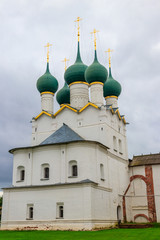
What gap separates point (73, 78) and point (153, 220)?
46.0 ft

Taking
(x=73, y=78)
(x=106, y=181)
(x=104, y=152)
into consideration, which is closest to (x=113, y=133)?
(x=104, y=152)

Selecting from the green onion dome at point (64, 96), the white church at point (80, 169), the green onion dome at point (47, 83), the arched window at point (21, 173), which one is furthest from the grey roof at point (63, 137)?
the green onion dome at point (64, 96)

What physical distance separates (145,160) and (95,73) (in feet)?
30.3

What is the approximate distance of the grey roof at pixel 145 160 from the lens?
84.7ft

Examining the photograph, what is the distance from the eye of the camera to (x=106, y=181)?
21.2m

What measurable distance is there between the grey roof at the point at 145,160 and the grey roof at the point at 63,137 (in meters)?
A: 7.21

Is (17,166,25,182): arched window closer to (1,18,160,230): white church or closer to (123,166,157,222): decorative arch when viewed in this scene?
(1,18,160,230): white church

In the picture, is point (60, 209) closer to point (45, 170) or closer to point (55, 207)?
point (55, 207)

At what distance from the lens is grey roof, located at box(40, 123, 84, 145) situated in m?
21.1

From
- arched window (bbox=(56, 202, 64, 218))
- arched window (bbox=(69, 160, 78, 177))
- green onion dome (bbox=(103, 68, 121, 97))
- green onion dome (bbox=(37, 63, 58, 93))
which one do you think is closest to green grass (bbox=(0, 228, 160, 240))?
arched window (bbox=(56, 202, 64, 218))

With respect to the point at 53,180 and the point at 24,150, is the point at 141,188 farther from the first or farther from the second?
the point at 24,150

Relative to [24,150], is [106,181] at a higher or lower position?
lower

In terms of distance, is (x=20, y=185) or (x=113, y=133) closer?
(x=20, y=185)

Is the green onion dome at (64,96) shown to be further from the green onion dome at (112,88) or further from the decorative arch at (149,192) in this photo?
the decorative arch at (149,192)
